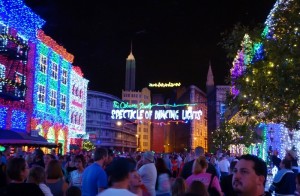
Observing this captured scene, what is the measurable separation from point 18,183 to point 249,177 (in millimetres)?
3272

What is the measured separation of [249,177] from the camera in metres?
3.72

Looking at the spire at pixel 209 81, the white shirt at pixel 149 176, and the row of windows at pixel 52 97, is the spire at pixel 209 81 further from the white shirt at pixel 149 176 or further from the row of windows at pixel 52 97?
the white shirt at pixel 149 176

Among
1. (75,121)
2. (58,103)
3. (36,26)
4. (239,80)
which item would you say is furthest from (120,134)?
(239,80)

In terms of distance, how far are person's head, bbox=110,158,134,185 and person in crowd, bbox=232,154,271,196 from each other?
127cm

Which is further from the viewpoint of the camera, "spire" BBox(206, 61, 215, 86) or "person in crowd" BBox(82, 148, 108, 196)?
"spire" BBox(206, 61, 215, 86)

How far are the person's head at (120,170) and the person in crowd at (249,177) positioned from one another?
1267 mm

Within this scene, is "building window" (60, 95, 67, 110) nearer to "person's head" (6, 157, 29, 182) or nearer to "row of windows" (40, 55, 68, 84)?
"row of windows" (40, 55, 68, 84)

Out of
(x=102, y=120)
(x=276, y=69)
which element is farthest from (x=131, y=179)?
(x=102, y=120)

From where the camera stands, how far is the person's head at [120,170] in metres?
4.59

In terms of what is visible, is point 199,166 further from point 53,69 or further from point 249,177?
point 53,69

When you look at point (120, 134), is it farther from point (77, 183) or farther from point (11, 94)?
point (77, 183)

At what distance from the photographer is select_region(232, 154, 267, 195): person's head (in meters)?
3.68

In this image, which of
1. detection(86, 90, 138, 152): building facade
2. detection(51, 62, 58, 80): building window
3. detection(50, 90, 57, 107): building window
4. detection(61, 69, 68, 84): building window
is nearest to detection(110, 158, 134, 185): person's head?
detection(50, 90, 57, 107): building window

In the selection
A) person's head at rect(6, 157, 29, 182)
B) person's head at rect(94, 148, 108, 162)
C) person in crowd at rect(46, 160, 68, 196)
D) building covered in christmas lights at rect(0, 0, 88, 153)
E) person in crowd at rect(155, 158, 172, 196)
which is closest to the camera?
person's head at rect(6, 157, 29, 182)
